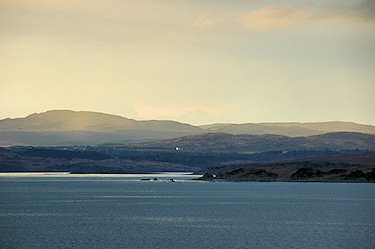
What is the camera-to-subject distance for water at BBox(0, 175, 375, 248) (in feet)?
225

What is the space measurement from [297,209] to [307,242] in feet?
138

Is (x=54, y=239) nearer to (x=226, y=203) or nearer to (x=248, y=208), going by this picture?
(x=248, y=208)

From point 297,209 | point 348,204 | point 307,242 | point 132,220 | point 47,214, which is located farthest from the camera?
point 348,204

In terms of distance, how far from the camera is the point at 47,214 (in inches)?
3996

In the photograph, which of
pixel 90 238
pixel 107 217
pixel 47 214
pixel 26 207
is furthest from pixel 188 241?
pixel 26 207

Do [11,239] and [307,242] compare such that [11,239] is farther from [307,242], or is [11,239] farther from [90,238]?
[307,242]

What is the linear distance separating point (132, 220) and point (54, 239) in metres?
21.0

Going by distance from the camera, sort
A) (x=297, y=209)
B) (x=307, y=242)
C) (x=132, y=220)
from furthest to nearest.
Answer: (x=297, y=209) → (x=132, y=220) → (x=307, y=242)

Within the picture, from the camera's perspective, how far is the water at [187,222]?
6869cm

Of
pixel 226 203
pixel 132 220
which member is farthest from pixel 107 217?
pixel 226 203

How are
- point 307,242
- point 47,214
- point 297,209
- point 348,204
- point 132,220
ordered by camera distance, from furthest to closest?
point 348,204
point 297,209
point 47,214
point 132,220
point 307,242

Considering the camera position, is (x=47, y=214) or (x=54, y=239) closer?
(x=54, y=239)

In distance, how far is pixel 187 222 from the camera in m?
89.0

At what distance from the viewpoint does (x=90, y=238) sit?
71562mm
